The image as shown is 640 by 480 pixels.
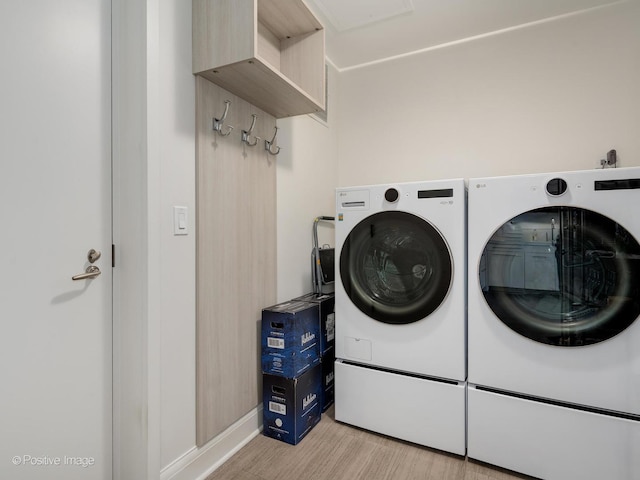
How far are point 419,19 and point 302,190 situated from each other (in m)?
1.41

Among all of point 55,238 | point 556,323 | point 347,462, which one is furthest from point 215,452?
point 556,323

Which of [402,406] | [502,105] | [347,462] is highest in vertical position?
[502,105]

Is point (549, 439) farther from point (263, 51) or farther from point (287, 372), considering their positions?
point (263, 51)

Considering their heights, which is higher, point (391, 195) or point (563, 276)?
point (391, 195)

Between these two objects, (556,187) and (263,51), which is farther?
(263,51)

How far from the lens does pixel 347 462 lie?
1683 mm

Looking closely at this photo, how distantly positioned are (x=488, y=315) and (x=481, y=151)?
1413 mm

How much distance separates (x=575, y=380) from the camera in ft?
4.82

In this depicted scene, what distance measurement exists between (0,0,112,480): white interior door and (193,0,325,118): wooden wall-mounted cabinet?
394 millimetres

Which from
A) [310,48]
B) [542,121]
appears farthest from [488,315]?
[310,48]

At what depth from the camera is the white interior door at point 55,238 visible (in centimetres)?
107

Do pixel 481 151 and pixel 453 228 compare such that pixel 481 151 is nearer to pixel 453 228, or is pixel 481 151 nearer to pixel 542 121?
pixel 542 121

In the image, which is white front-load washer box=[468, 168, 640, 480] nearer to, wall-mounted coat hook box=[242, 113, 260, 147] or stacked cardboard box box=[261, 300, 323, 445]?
stacked cardboard box box=[261, 300, 323, 445]

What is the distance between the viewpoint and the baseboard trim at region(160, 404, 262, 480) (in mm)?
1439
